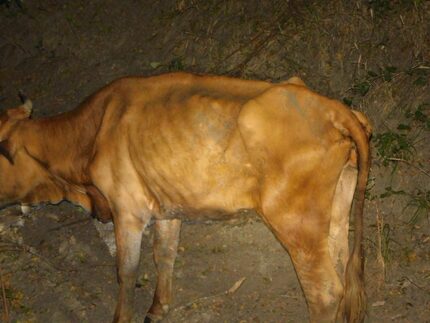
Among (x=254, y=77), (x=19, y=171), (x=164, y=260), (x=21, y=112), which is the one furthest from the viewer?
(x=254, y=77)

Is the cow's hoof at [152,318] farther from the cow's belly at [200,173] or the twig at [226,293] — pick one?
the cow's belly at [200,173]

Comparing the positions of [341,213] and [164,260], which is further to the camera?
[164,260]

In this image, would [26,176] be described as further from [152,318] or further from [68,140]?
[152,318]

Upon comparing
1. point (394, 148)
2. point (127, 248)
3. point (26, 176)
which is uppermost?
point (26, 176)

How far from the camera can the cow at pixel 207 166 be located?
4.09 meters

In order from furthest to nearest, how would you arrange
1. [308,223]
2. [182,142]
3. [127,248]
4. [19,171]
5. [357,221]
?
1. [19,171]
2. [127,248]
3. [182,142]
4. [357,221]
5. [308,223]

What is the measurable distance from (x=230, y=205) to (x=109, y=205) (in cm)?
115

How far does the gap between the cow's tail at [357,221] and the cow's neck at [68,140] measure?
2.14 metres

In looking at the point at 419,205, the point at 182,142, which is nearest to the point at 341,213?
the point at 182,142

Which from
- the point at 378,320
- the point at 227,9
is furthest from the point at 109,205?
the point at 227,9

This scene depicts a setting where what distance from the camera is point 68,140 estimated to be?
5.34 m

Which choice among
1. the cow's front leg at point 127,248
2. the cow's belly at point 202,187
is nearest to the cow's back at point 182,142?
the cow's belly at point 202,187

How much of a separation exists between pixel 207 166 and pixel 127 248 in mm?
1056

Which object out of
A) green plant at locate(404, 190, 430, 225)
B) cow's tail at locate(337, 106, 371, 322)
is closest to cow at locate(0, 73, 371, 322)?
cow's tail at locate(337, 106, 371, 322)
